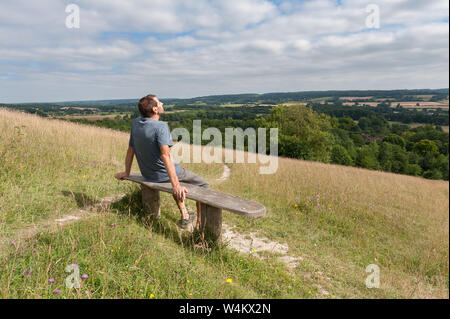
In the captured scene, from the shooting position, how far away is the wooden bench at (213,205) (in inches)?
115

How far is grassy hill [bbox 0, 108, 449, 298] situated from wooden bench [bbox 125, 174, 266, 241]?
1.01ft

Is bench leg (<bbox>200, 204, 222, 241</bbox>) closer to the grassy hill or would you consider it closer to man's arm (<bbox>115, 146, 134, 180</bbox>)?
the grassy hill

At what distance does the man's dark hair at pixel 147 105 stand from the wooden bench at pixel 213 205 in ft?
3.19

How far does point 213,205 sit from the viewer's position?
10.0ft

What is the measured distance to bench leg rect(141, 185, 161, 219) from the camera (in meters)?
3.89

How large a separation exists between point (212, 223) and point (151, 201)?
113 cm

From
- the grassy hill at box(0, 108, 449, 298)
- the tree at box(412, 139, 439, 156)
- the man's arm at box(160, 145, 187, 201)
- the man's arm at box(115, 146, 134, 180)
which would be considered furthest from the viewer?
the tree at box(412, 139, 439, 156)

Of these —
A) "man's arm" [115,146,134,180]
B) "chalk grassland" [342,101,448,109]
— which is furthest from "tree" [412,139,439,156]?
"man's arm" [115,146,134,180]

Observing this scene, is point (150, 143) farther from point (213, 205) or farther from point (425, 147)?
point (425, 147)

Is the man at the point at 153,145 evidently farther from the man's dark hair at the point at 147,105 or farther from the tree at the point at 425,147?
the tree at the point at 425,147

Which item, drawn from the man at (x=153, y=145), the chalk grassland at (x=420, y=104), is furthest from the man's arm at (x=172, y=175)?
the chalk grassland at (x=420, y=104)
